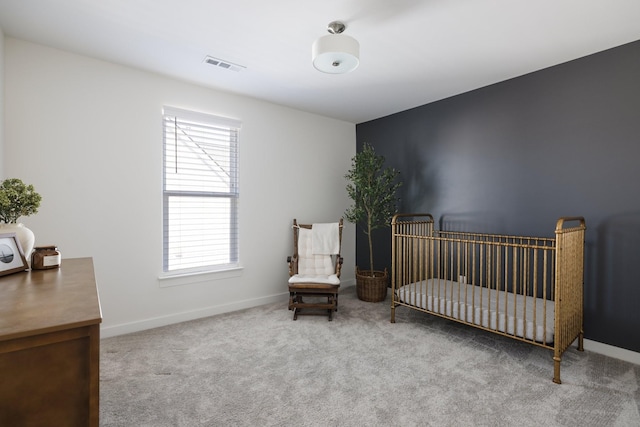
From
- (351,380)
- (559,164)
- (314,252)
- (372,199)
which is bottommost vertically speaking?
(351,380)

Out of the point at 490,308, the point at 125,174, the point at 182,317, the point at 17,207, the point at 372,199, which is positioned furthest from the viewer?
the point at 372,199

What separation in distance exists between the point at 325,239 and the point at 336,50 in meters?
2.26

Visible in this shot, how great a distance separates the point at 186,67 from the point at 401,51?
1892 millimetres

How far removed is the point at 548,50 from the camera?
2.47 meters

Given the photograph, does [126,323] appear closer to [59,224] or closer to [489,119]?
[59,224]

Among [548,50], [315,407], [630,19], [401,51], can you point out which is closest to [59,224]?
[315,407]

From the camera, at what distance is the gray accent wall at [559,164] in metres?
2.38

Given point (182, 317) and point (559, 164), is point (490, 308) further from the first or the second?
point (182, 317)

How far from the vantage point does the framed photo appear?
4.55 ft

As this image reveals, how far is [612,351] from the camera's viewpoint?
2441mm

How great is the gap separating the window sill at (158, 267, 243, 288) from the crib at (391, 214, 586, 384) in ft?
5.96

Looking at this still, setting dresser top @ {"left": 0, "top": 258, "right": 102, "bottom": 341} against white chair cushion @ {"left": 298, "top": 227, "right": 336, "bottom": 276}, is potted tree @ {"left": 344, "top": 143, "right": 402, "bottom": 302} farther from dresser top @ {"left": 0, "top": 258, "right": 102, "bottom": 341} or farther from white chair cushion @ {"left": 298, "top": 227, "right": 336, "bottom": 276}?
dresser top @ {"left": 0, "top": 258, "right": 102, "bottom": 341}

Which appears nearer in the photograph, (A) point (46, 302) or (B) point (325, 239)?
(A) point (46, 302)

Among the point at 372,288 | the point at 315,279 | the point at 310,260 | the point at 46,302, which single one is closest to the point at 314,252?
the point at 310,260
